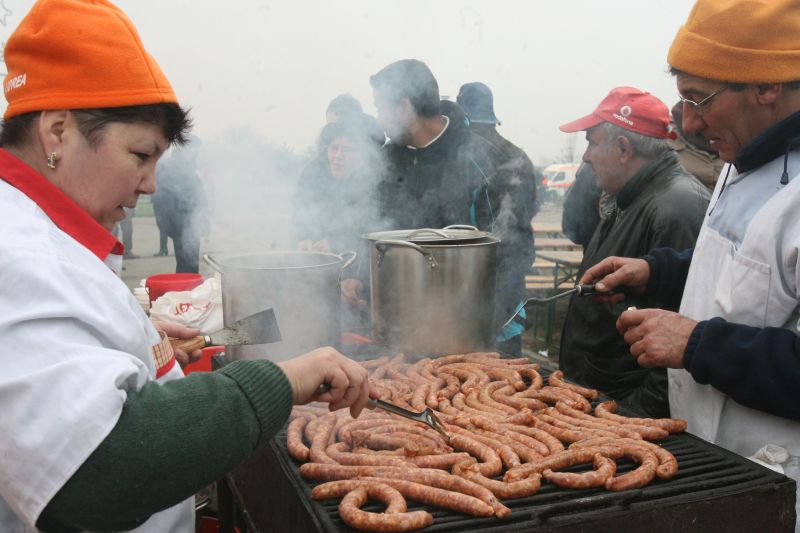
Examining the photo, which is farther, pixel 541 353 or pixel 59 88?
pixel 541 353

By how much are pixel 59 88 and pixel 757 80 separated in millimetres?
2328

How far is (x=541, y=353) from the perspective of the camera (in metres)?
8.34

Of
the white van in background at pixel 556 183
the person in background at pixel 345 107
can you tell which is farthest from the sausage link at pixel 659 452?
the white van in background at pixel 556 183

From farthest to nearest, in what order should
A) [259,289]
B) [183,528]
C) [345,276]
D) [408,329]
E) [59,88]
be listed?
[345,276]
[408,329]
[259,289]
[183,528]
[59,88]

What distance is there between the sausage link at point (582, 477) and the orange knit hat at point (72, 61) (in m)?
1.65

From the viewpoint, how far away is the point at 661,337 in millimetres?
2299

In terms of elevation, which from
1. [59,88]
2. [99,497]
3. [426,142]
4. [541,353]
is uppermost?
[59,88]

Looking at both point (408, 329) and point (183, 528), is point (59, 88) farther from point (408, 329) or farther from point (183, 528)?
point (408, 329)

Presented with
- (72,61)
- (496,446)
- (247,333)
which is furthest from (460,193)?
(72,61)

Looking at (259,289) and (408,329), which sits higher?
(259,289)

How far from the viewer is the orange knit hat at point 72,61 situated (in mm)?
1496

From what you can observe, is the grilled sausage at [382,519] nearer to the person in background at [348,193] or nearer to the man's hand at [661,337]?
the man's hand at [661,337]

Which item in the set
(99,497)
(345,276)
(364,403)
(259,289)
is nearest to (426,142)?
(345,276)

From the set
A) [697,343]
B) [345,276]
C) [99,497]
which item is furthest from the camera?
[345,276]
